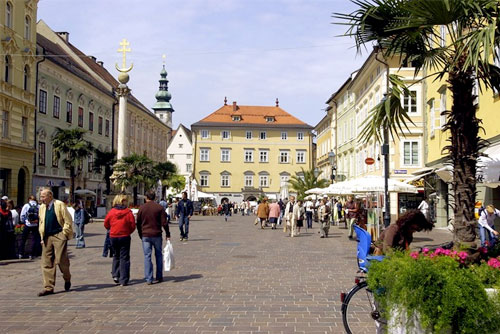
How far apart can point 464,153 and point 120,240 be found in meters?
6.43

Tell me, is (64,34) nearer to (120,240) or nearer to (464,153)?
(120,240)

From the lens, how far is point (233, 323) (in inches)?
284

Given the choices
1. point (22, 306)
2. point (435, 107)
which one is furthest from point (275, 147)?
point (22, 306)

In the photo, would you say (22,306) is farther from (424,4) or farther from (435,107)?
(435,107)

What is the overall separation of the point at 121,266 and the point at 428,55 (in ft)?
21.1

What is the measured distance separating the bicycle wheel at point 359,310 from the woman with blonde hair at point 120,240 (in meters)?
5.18

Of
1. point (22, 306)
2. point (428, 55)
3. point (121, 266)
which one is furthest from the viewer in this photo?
point (121, 266)

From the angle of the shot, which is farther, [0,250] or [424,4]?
[0,250]

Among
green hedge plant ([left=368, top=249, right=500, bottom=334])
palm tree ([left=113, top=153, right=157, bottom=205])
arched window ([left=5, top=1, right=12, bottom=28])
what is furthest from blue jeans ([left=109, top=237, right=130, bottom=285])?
palm tree ([left=113, top=153, right=157, bottom=205])

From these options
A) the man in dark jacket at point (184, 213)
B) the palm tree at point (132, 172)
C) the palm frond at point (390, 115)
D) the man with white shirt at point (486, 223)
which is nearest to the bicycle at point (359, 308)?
the palm frond at point (390, 115)

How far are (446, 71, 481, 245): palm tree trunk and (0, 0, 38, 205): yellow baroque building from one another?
31.8 metres

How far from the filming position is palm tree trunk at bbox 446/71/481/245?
22.2ft

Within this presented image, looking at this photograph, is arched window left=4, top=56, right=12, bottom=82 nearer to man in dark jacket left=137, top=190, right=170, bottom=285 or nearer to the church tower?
man in dark jacket left=137, top=190, right=170, bottom=285

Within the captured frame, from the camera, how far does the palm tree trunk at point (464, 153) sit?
22.2 ft
